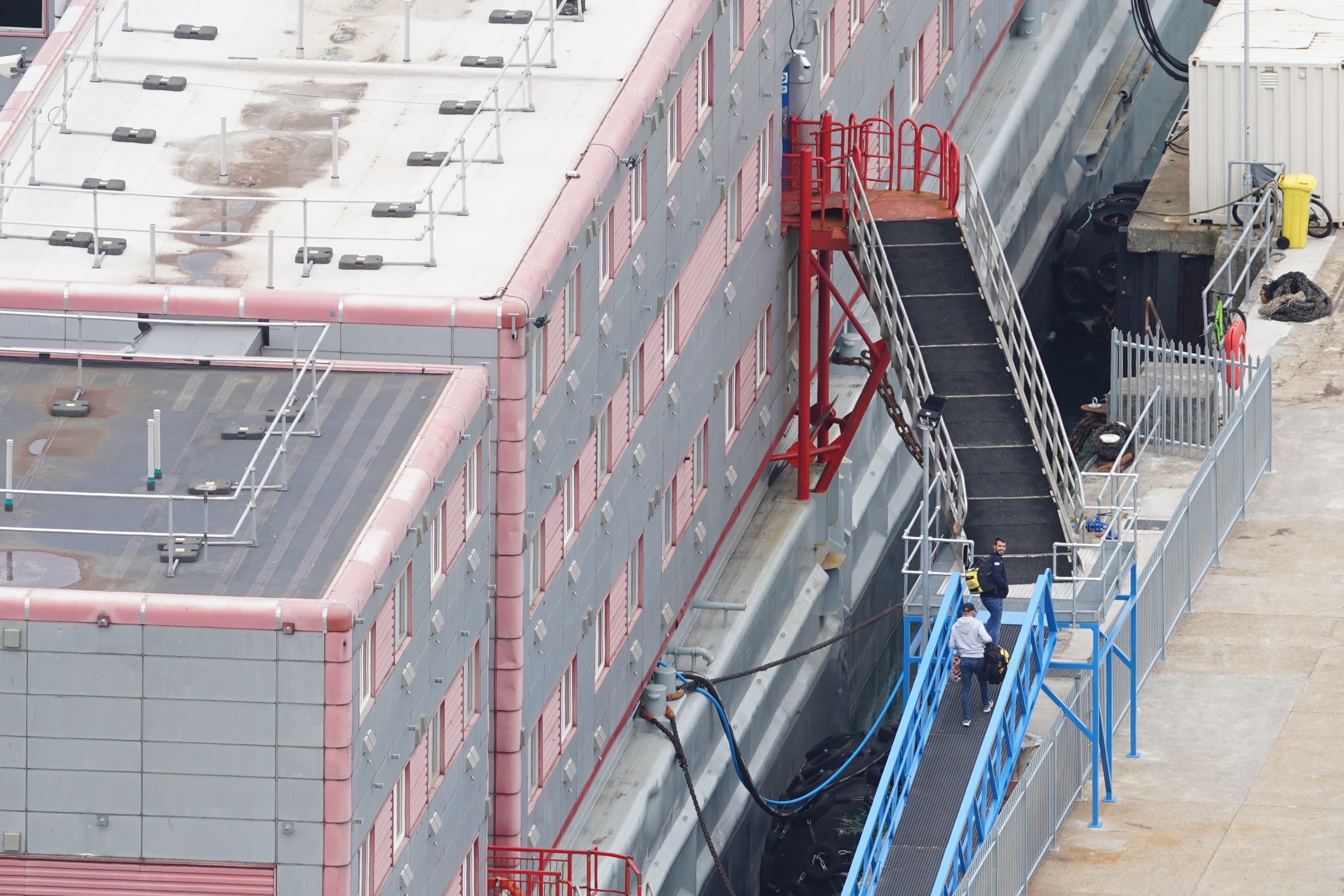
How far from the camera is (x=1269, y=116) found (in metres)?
68.1

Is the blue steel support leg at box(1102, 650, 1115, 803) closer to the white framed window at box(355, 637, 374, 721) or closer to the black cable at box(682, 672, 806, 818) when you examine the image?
the black cable at box(682, 672, 806, 818)

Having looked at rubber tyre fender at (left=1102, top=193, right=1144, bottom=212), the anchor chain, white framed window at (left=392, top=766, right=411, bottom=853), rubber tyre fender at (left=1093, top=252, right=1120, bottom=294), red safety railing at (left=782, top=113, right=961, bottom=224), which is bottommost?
white framed window at (left=392, top=766, right=411, bottom=853)

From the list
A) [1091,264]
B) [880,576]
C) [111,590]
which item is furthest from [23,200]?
[1091,264]

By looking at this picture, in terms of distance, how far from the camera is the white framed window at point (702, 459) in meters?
59.0

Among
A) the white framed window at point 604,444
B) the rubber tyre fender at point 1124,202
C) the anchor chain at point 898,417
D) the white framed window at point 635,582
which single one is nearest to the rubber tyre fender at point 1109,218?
the rubber tyre fender at point 1124,202

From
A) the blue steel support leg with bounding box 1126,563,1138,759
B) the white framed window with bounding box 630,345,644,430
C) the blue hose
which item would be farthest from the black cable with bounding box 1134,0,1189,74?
the blue steel support leg with bounding box 1126,563,1138,759

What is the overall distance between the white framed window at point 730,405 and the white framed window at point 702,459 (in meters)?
0.80

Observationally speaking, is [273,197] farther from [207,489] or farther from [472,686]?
[207,489]

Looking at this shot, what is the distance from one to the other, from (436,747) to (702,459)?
480 inches

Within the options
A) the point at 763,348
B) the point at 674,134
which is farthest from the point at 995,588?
the point at 763,348

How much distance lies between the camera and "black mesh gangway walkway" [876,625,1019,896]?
49.5 metres

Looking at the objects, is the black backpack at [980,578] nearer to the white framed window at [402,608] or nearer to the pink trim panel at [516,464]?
the pink trim panel at [516,464]

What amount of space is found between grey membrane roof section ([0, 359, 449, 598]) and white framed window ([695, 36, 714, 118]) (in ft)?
32.8

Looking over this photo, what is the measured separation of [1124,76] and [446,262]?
112 feet
